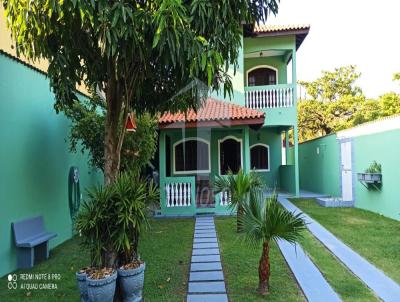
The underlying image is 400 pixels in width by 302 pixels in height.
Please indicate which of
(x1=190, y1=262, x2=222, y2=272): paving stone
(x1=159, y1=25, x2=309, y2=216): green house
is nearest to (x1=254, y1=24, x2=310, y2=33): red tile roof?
(x1=159, y1=25, x2=309, y2=216): green house

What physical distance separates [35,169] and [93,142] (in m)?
1.62

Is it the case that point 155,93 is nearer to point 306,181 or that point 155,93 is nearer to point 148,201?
point 148,201

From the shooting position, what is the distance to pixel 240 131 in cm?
1367

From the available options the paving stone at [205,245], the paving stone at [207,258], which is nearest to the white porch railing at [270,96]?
the paving stone at [205,245]

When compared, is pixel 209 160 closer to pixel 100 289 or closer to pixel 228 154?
pixel 228 154

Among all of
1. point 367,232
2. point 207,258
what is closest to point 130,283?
point 207,258

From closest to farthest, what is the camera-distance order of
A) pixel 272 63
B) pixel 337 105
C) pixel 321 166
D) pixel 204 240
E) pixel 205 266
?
pixel 205 266
pixel 204 240
pixel 321 166
pixel 272 63
pixel 337 105

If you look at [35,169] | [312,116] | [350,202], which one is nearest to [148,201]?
[35,169]

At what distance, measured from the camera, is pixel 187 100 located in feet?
20.9

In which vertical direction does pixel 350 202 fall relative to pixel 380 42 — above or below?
below

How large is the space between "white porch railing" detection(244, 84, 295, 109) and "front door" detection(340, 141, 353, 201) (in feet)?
8.75

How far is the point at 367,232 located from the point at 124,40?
668cm

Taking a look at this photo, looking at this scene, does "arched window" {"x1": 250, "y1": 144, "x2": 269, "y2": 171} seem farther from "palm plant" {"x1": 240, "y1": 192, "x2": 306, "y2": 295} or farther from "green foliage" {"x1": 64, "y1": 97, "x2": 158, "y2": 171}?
"palm plant" {"x1": 240, "y1": 192, "x2": 306, "y2": 295}

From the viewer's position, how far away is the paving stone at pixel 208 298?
4266 millimetres
